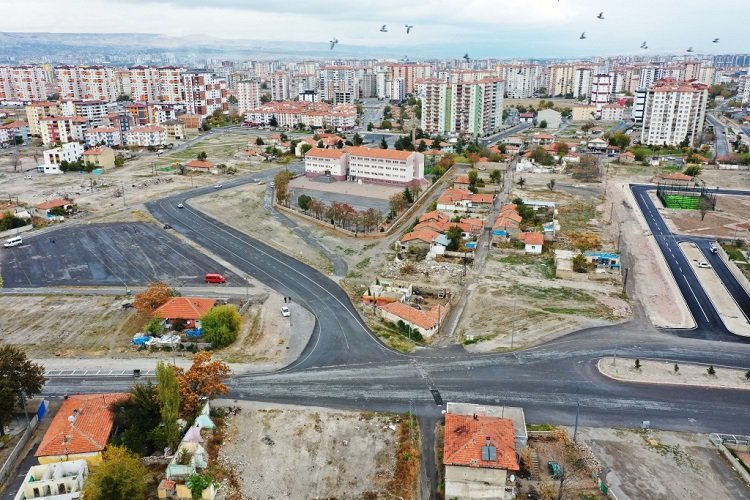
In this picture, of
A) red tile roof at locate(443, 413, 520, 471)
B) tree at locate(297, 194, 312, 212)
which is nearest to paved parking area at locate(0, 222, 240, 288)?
tree at locate(297, 194, 312, 212)

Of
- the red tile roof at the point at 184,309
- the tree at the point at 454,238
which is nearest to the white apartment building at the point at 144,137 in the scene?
the tree at the point at 454,238

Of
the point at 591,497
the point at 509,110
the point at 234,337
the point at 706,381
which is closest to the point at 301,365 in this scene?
the point at 234,337

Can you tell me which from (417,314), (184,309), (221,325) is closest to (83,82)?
(184,309)

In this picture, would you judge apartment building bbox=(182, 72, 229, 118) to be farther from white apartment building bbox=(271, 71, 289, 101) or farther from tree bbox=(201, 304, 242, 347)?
tree bbox=(201, 304, 242, 347)

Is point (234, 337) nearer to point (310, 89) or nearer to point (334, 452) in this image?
point (334, 452)

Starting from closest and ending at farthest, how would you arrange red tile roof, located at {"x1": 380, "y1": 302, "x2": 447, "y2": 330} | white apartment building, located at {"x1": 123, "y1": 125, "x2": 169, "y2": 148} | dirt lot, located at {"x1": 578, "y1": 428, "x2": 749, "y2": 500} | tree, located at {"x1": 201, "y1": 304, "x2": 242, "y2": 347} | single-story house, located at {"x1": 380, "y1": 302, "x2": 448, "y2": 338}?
dirt lot, located at {"x1": 578, "y1": 428, "x2": 749, "y2": 500} → tree, located at {"x1": 201, "y1": 304, "x2": 242, "y2": 347} → single-story house, located at {"x1": 380, "y1": 302, "x2": 448, "y2": 338} → red tile roof, located at {"x1": 380, "y1": 302, "x2": 447, "y2": 330} → white apartment building, located at {"x1": 123, "y1": 125, "x2": 169, "y2": 148}

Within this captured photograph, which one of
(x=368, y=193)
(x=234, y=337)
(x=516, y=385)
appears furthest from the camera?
(x=368, y=193)
